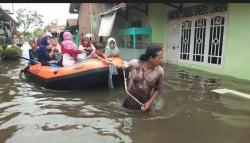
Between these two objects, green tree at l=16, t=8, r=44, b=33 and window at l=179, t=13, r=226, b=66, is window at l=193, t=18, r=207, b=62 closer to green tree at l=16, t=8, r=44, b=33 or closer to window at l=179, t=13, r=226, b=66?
window at l=179, t=13, r=226, b=66

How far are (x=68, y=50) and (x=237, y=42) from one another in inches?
203

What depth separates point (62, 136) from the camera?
419 cm

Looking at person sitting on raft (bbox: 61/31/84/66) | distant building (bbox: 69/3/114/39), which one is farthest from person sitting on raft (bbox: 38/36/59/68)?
distant building (bbox: 69/3/114/39)

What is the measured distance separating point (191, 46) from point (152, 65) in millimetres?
7242

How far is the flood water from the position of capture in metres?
4.15

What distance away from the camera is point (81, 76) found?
704 cm

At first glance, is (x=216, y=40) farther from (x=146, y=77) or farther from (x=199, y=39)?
(x=146, y=77)

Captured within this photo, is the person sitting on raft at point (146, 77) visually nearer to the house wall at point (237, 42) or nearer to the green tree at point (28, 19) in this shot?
the house wall at point (237, 42)

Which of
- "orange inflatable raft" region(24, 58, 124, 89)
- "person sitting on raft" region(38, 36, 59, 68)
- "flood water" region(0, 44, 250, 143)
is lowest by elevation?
"flood water" region(0, 44, 250, 143)

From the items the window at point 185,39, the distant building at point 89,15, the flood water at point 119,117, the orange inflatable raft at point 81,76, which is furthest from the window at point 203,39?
the distant building at point 89,15

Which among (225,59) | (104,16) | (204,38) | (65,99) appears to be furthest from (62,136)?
(104,16)

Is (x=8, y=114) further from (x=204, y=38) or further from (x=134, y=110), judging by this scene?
(x=204, y=38)

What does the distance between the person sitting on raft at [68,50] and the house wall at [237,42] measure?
4.77 meters

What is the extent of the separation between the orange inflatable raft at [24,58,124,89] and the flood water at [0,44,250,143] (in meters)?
0.21
